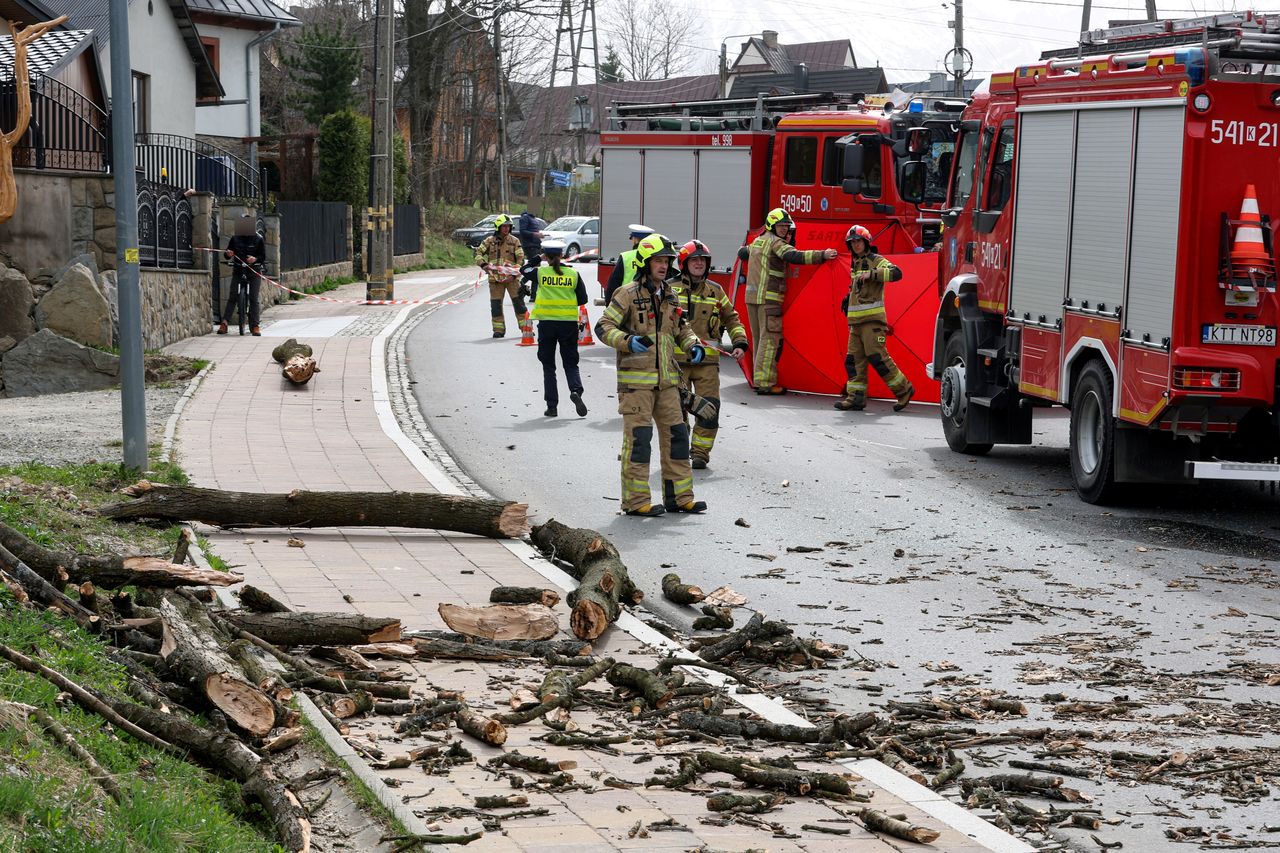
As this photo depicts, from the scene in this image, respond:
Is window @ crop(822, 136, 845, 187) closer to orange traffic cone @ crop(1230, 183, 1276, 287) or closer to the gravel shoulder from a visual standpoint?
the gravel shoulder

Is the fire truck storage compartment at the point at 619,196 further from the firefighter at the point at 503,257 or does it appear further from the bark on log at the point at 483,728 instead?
the bark on log at the point at 483,728

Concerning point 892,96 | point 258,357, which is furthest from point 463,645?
point 892,96

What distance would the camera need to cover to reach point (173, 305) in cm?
2158

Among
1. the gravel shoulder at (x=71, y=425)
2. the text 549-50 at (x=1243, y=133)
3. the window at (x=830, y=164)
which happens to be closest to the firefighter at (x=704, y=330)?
the text 549-50 at (x=1243, y=133)

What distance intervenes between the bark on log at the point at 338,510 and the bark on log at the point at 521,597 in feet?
6.08

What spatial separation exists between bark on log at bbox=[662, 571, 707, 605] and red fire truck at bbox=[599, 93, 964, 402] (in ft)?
26.4

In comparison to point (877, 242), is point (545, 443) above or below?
below

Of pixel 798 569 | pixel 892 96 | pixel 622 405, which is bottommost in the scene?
pixel 798 569

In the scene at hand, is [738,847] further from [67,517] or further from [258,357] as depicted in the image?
[258,357]

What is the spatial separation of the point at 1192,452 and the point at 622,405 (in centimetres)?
412

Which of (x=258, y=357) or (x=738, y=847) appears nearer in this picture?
(x=738, y=847)

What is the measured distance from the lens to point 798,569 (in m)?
9.74

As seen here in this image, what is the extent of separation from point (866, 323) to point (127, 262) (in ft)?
27.1

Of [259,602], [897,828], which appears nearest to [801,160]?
[259,602]
